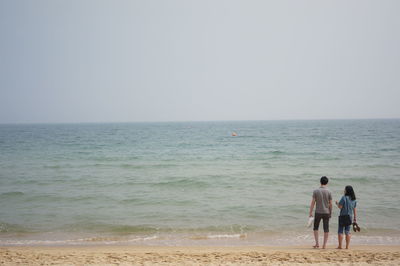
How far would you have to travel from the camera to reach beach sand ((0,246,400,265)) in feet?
20.6

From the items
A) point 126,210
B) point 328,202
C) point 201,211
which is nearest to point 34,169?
point 126,210

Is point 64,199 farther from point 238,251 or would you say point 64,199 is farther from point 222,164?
point 222,164

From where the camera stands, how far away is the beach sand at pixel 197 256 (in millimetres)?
6285

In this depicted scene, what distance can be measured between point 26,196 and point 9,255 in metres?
7.61

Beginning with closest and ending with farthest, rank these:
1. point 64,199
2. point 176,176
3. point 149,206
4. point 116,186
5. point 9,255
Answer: point 9,255 < point 149,206 < point 64,199 < point 116,186 < point 176,176

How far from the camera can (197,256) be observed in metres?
6.79

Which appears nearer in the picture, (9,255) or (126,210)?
(9,255)

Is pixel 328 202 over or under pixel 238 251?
over

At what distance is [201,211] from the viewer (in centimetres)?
1132

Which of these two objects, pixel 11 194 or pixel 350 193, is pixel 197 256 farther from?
pixel 11 194

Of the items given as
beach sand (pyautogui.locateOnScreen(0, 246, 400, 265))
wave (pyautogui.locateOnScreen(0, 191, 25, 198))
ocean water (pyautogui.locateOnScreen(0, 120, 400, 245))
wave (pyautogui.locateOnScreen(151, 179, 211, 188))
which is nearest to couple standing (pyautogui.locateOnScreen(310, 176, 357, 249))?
beach sand (pyautogui.locateOnScreen(0, 246, 400, 265))

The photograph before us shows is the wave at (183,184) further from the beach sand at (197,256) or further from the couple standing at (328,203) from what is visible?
the couple standing at (328,203)

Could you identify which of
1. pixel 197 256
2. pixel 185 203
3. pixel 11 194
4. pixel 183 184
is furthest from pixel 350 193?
pixel 11 194

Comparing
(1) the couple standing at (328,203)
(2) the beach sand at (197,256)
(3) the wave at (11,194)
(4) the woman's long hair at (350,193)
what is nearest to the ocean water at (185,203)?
(3) the wave at (11,194)
